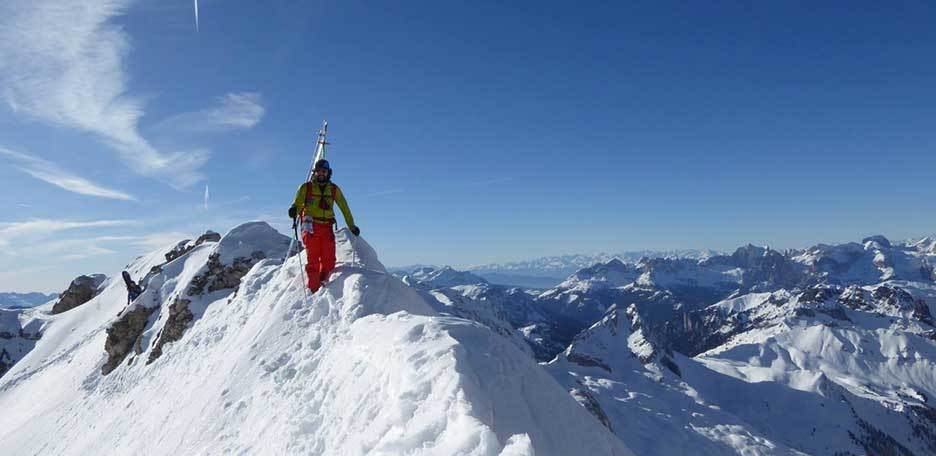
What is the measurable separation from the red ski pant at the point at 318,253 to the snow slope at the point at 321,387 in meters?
0.46

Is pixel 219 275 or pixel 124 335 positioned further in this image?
pixel 124 335

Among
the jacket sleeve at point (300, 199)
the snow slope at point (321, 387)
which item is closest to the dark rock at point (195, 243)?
the snow slope at point (321, 387)

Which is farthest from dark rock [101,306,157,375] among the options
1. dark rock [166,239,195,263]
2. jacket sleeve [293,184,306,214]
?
jacket sleeve [293,184,306,214]

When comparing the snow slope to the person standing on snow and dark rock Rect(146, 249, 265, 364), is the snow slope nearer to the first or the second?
dark rock Rect(146, 249, 265, 364)

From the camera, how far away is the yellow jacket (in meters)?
16.0

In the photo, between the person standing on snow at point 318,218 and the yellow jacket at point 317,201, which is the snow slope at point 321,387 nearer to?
the person standing on snow at point 318,218

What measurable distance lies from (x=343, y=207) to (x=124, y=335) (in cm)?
2104

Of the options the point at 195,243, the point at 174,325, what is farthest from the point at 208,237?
the point at 174,325

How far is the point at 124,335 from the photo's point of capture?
93.1ft

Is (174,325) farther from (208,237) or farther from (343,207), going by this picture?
(208,237)

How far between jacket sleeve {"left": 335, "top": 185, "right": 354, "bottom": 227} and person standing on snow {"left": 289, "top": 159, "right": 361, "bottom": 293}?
4.2 inches

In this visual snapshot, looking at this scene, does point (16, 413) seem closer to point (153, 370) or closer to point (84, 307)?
point (153, 370)

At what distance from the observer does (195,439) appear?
11.6 meters

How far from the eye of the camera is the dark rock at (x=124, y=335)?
2695cm
